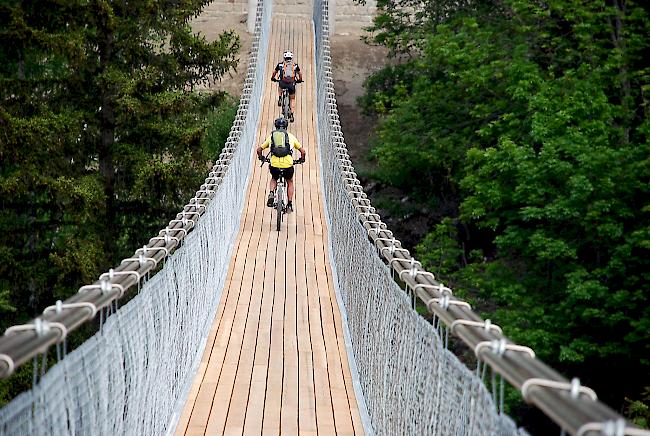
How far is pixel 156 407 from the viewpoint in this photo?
16.6 feet

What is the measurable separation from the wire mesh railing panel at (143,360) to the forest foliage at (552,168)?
790cm

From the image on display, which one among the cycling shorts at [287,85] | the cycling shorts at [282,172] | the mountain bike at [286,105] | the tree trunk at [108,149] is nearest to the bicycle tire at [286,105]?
the mountain bike at [286,105]

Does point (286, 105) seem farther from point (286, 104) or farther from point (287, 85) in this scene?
point (287, 85)

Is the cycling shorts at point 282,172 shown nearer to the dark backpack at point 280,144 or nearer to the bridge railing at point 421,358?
the dark backpack at point 280,144

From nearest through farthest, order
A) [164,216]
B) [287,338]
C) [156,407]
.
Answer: [156,407]
[287,338]
[164,216]

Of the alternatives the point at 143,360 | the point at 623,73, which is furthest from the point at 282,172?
the point at 623,73

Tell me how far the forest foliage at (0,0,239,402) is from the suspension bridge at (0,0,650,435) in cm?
645

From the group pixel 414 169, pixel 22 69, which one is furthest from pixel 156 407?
pixel 414 169

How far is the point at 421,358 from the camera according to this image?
4340 millimetres

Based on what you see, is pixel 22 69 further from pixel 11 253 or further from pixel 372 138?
pixel 372 138

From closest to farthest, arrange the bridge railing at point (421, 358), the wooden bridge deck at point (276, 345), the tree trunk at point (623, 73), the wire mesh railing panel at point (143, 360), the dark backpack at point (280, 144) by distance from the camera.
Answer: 1. the bridge railing at point (421, 358)
2. the wire mesh railing panel at point (143, 360)
3. the wooden bridge deck at point (276, 345)
4. the dark backpack at point (280, 144)
5. the tree trunk at point (623, 73)

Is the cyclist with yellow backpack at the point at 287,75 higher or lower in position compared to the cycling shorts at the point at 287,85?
higher

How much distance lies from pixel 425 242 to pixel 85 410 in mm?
15698

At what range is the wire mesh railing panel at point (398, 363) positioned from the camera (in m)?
3.40
